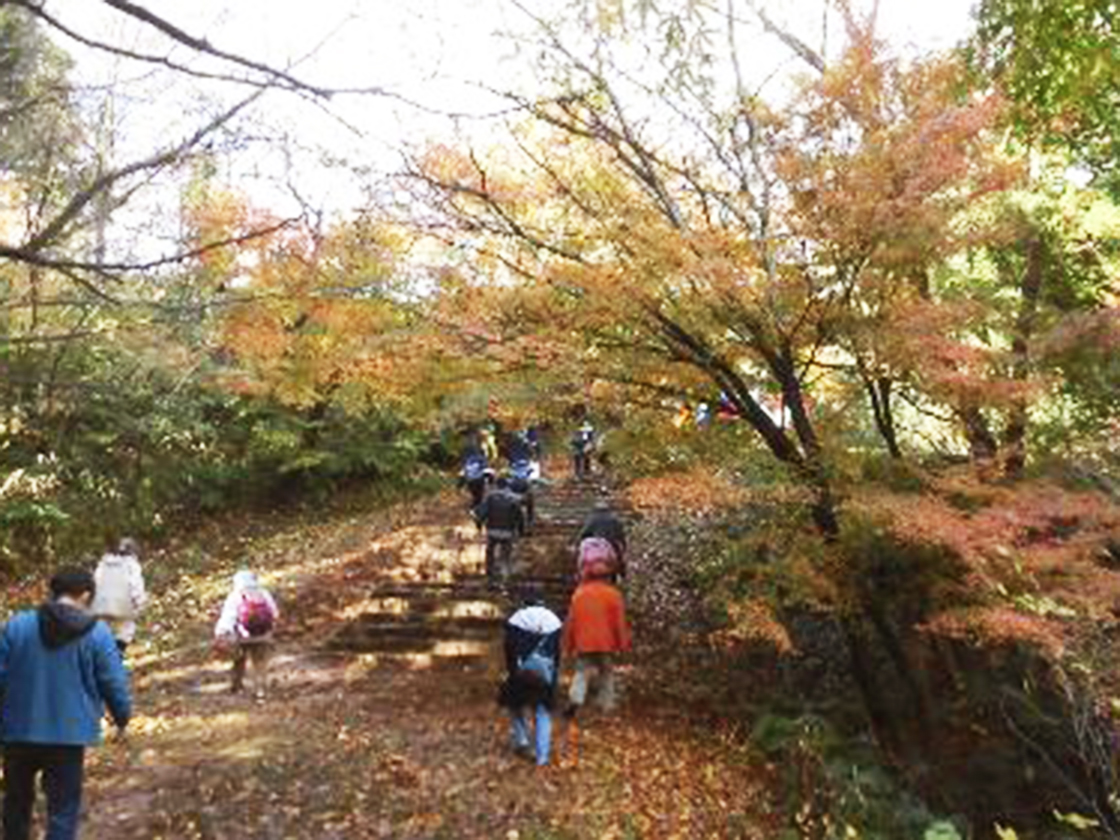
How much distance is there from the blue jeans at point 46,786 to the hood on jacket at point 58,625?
0.52 metres

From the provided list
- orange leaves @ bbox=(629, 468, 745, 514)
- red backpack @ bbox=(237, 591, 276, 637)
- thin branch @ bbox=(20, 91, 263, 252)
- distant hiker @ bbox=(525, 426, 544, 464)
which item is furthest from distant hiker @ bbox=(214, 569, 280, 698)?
distant hiker @ bbox=(525, 426, 544, 464)

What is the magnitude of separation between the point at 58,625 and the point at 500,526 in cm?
878

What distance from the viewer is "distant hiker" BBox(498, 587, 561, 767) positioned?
30.1 feet

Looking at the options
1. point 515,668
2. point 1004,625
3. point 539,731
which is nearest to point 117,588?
point 515,668

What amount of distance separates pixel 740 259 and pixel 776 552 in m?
2.91

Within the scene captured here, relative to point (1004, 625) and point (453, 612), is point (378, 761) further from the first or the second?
point (1004, 625)

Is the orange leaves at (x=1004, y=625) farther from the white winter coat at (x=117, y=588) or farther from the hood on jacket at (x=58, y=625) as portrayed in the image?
the white winter coat at (x=117, y=588)

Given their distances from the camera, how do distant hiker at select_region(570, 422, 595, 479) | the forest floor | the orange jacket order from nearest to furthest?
the forest floor
the orange jacket
distant hiker at select_region(570, 422, 595, 479)

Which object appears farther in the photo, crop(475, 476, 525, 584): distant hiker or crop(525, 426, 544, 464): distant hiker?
crop(525, 426, 544, 464): distant hiker

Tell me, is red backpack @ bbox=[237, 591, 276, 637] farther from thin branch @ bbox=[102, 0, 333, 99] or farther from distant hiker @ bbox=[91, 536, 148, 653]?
thin branch @ bbox=[102, 0, 333, 99]

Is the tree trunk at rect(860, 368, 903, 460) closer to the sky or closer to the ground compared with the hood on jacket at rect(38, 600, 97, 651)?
closer to the sky

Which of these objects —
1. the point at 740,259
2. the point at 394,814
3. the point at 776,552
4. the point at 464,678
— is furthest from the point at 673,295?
the point at 464,678

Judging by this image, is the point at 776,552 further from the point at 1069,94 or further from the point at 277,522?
the point at 277,522

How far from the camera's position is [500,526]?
1437cm
